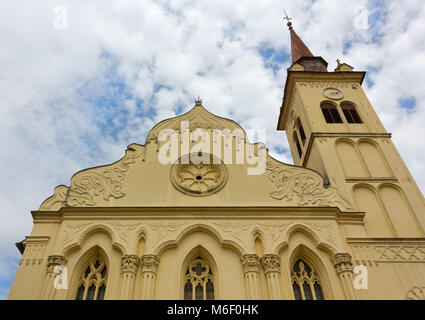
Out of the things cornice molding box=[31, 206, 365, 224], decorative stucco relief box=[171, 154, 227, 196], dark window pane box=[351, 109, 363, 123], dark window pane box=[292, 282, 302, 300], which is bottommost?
dark window pane box=[292, 282, 302, 300]

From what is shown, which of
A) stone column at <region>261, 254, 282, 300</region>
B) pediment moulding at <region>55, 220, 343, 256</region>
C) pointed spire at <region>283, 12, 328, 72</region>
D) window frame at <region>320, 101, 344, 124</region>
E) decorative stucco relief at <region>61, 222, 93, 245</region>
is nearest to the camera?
stone column at <region>261, 254, 282, 300</region>

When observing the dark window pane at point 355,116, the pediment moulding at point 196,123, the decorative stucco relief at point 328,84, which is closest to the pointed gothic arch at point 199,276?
the pediment moulding at point 196,123

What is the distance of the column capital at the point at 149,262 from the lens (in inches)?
457

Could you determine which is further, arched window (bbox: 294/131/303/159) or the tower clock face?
arched window (bbox: 294/131/303/159)

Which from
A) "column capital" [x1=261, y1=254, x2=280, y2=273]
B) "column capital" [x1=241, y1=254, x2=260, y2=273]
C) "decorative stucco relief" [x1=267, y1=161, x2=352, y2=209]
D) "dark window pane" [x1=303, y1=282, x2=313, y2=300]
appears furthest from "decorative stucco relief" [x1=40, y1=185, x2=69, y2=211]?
"dark window pane" [x1=303, y1=282, x2=313, y2=300]

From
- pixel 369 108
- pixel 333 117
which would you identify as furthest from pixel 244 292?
pixel 369 108

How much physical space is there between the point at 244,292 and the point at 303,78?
15929mm

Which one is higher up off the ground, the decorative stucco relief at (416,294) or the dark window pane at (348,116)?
the dark window pane at (348,116)

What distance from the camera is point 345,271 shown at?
11.8 meters

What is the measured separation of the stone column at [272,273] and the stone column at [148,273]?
156 inches

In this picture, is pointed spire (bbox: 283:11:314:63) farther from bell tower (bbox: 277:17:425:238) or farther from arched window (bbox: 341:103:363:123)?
arched window (bbox: 341:103:363:123)

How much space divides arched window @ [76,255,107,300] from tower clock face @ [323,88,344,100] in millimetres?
16852

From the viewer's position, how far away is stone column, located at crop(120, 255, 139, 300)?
11.0 metres

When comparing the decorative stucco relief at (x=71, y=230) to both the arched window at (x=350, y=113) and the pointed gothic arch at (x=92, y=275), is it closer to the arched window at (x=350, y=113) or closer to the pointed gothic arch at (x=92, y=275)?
the pointed gothic arch at (x=92, y=275)
